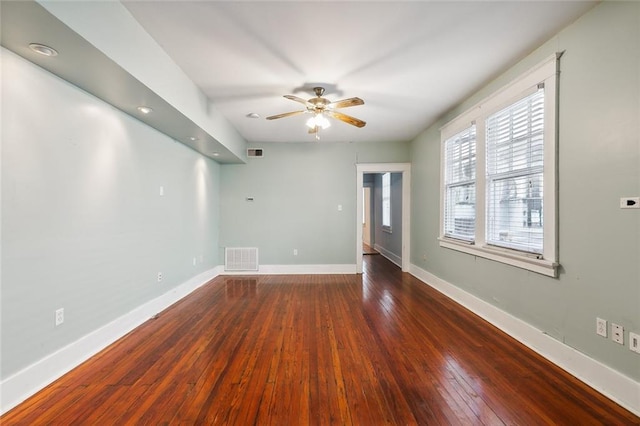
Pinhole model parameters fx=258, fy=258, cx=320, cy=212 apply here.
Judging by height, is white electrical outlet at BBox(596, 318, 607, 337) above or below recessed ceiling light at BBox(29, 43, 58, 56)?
below

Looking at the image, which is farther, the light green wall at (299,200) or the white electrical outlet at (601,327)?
the light green wall at (299,200)

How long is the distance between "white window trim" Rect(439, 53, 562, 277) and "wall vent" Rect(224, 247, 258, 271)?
12.4 ft

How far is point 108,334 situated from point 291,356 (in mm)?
1752

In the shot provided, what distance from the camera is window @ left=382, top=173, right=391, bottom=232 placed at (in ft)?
23.0

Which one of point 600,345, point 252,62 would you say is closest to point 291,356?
point 600,345

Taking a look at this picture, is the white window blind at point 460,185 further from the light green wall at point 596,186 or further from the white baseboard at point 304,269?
the white baseboard at point 304,269

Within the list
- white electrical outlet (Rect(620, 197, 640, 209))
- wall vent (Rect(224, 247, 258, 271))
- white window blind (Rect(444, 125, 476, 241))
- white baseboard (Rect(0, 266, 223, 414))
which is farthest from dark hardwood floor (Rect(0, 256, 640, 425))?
wall vent (Rect(224, 247, 258, 271))

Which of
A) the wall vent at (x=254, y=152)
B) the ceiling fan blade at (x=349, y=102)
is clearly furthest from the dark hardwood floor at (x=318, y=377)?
the wall vent at (x=254, y=152)

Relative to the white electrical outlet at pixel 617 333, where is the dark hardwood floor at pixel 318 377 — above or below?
below

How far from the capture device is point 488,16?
6.16 ft

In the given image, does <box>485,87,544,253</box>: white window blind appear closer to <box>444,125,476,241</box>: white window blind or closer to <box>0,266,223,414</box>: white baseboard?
<box>444,125,476,241</box>: white window blind

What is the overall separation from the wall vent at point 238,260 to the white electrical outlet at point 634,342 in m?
4.83

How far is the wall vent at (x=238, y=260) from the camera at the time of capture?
520 cm

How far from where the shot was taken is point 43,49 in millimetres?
1609
